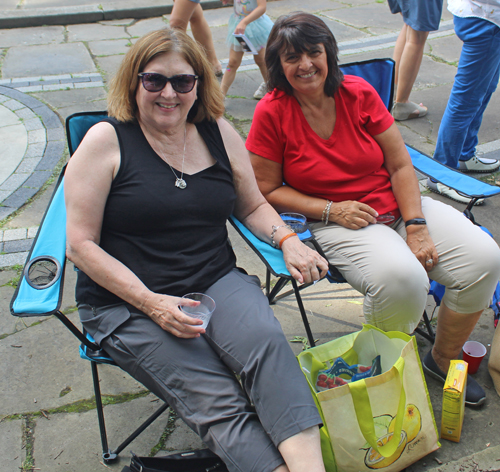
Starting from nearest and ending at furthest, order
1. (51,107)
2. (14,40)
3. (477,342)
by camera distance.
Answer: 1. (477,342)
2. (51,107)
3. (14,40)

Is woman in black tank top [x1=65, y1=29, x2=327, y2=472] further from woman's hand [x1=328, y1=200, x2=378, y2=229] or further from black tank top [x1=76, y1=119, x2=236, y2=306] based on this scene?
woman's hand [x1=328, y1=200, x2=378, y2=229]

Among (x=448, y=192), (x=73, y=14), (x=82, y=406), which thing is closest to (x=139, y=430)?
(x=82, y=406)

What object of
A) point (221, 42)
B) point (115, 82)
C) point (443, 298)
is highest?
point (115, 82)

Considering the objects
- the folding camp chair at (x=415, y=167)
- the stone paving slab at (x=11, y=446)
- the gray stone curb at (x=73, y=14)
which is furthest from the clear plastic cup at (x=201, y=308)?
the gray stone curb at (x=73, y=14)

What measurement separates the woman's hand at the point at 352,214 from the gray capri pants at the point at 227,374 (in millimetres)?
619

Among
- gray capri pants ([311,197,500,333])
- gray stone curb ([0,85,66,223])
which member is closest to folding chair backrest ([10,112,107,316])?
gray capri pants ([311,197,500,333])

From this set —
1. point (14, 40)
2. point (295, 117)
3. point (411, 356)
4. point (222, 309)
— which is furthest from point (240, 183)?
point (14, 40)

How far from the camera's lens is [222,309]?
190 centimetres

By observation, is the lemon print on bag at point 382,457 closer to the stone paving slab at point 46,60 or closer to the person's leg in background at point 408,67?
the person's leg in background at point 408,67

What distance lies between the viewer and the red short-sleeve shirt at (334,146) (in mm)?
2344

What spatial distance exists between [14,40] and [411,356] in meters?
6.89

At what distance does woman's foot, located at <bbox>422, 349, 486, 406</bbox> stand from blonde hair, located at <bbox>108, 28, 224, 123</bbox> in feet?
4.99

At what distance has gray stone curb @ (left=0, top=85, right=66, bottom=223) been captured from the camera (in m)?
3.66

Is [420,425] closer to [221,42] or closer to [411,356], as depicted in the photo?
[411,356]
